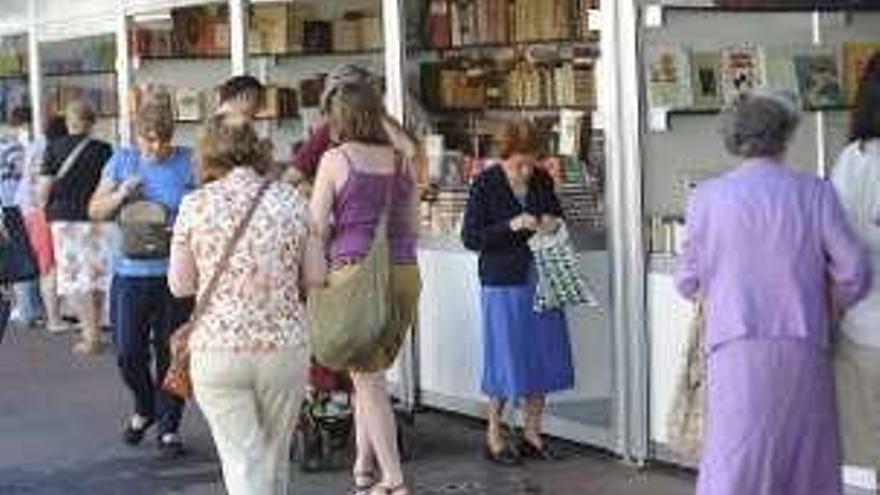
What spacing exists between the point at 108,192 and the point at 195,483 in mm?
1572

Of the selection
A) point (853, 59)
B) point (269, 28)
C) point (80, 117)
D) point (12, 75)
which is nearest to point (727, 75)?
point (853, 59)

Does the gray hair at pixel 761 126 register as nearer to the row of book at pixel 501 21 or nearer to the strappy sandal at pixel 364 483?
the strappy sandal at pixel 364 483

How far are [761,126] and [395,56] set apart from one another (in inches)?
200

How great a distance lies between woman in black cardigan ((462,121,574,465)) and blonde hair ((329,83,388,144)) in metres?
1.05

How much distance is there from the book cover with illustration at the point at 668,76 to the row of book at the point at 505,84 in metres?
1.51

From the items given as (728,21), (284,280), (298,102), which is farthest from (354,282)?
(298,102)

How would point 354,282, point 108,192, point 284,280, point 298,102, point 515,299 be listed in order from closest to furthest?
1. point 284,280
2. point 354,282
3. point 515,299
4. point 108,192
5. point 298,102

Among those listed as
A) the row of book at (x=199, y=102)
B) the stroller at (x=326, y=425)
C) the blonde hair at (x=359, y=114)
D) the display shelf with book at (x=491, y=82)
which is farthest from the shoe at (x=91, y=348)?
the blonde hair at (x=359, y=114)

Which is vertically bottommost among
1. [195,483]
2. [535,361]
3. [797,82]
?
[195,483]

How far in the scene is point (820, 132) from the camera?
8.94 m

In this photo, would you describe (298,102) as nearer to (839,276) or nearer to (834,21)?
(834,21)

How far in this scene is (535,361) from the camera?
28.1 feet

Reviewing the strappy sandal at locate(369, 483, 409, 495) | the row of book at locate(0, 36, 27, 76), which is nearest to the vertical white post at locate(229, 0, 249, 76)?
the strappy sandal at locate(369, 483, 409, 495)

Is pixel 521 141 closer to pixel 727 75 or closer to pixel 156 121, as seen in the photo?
pixel 727 75
